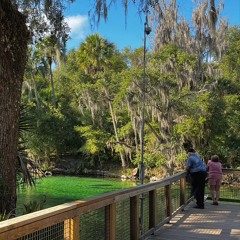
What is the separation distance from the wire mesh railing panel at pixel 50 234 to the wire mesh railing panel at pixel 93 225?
0.96 ft

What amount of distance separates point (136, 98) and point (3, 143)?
1667 centimetres

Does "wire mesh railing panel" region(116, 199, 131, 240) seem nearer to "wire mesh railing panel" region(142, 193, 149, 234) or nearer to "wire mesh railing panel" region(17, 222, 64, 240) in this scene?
"wire mesh railing panel" region(142, 193, 149, 234)

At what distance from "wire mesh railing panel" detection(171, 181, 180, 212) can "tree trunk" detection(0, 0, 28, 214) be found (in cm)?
265

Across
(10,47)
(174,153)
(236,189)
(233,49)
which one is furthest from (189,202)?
(233,49)

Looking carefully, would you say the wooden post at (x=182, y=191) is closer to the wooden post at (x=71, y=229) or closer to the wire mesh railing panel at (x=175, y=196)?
the wire mesh railing panel at (x=175, y=196)

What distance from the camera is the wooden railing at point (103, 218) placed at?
240 cm

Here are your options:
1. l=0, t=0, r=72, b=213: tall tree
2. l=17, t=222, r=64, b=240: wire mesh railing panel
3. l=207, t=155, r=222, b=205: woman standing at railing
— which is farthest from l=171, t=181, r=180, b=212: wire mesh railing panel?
l=17, t=222, r=64, b=240: wire mesh railing panel

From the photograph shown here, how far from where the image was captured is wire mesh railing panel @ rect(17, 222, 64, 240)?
2.54 m

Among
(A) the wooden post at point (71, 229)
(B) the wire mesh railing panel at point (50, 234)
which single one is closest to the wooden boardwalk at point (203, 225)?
(A) the wooden post at point (71, 229)

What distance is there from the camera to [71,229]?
2.96 m

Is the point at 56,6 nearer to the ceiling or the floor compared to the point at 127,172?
nearer to the ceiling

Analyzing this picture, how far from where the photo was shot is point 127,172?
27.5 metres

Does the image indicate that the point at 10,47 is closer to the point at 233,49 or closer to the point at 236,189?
the point at 236,189

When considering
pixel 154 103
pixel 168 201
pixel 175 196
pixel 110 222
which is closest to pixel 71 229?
pixel 110 222
